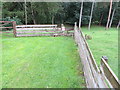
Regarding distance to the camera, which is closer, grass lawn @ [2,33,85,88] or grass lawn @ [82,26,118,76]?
grass lawn @ [2,33,85,88]

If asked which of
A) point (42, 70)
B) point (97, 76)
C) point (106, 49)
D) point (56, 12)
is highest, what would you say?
point (56, 12)

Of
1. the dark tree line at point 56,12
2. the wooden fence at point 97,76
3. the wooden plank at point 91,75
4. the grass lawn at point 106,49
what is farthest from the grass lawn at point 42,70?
the dark tree line at point 56,12

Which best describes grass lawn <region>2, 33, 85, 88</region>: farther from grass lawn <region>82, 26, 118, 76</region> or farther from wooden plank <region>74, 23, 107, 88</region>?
grass lawn <region>82, 26, 118, 76</region>

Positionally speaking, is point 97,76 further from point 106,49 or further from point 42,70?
point 106,49

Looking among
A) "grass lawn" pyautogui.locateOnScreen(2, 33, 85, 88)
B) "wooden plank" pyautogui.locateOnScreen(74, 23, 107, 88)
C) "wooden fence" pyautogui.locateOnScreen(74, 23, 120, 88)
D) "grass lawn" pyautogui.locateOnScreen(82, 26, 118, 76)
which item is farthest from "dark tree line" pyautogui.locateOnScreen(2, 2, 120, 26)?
"wooden fence" pyautogui.locateOnScreen(74, 23, 120, 88)

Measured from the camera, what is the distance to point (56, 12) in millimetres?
14289

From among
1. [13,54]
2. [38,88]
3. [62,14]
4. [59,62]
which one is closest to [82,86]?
[38,88]

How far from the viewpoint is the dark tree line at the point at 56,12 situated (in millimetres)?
13414

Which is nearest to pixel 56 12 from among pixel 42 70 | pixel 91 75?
pixel 42 70

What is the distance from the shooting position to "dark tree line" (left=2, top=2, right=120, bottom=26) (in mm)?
13414

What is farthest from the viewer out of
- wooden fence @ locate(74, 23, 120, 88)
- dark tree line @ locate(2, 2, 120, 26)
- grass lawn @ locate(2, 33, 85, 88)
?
dark tree line @ locate(2, 2, 120, 26)

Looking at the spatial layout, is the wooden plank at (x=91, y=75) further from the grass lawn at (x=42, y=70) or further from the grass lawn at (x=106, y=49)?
the grass lawn at (x=106, y=49)

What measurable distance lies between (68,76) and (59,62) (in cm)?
97

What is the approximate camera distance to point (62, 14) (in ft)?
53.0
